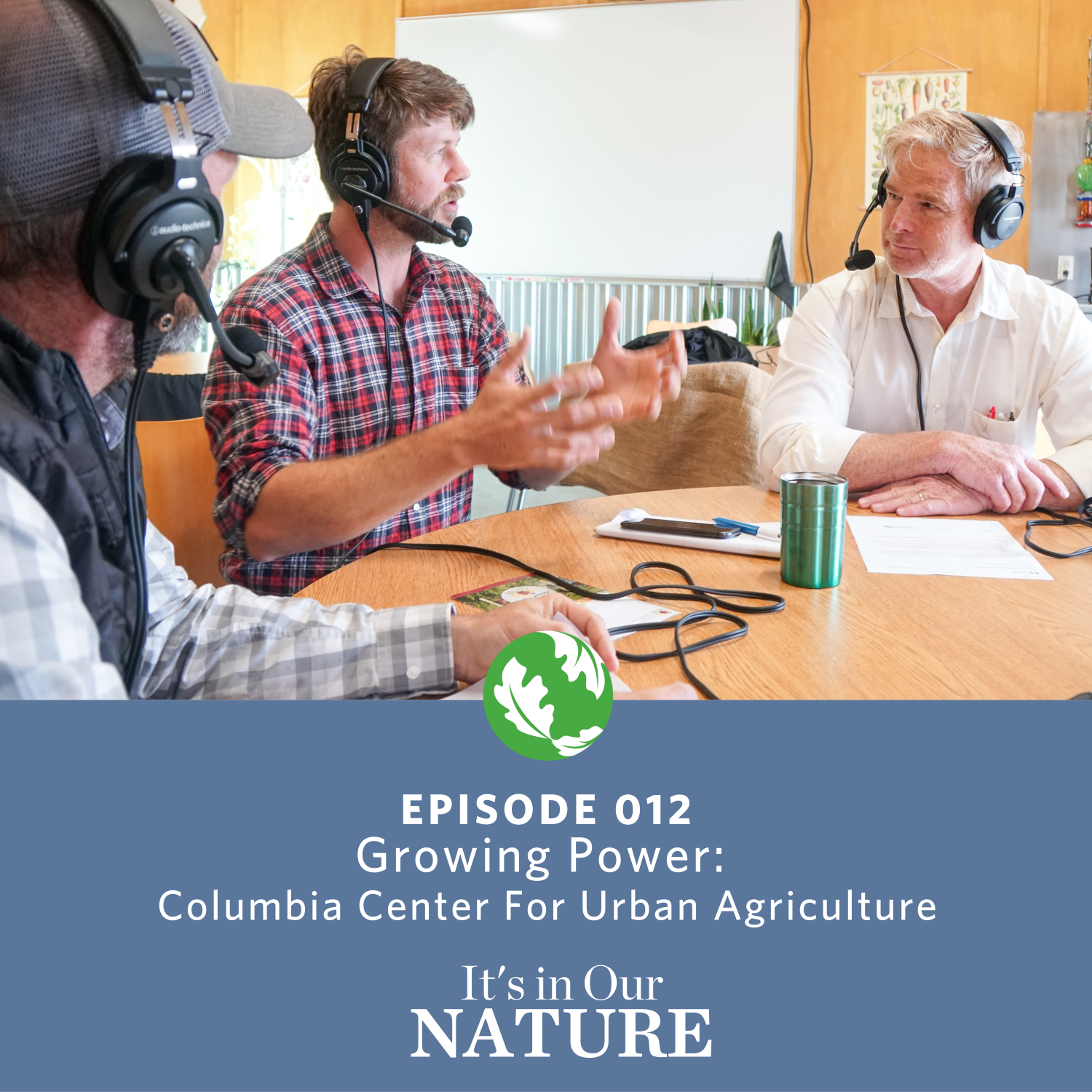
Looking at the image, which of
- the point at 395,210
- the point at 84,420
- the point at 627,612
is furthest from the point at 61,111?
the point at 395,210

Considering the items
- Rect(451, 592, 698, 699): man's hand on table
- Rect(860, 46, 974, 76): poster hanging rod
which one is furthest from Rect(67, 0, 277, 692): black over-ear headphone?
Rect(860, 46, 974, 76): poster hanging rod

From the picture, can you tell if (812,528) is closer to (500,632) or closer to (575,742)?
(500,632)

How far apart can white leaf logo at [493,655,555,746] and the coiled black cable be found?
0.37 m

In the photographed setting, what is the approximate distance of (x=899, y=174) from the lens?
1.90 meters

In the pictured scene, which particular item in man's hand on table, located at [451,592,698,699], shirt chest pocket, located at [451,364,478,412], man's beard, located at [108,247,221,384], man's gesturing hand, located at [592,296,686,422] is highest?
man's beard, located at [108,247,221,384]

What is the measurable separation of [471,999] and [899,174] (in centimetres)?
175

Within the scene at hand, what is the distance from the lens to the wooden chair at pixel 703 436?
7.68ft

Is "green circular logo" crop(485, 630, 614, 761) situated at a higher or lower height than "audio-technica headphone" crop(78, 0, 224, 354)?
lower

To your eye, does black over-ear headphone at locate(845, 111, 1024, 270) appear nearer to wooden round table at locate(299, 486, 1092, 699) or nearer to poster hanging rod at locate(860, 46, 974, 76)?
wooden round table at locate(299, 486, 1092, 699)

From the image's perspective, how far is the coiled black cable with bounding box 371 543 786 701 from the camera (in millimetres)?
1032

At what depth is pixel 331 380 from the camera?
164cm

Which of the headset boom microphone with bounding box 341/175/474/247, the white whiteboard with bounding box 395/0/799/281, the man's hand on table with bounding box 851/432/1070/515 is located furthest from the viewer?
the white whiteboard with bounding box 395/0/799/281

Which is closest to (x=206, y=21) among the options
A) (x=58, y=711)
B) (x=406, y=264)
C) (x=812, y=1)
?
(x=812, y=1)

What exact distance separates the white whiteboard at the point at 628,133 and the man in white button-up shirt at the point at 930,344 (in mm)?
3536
